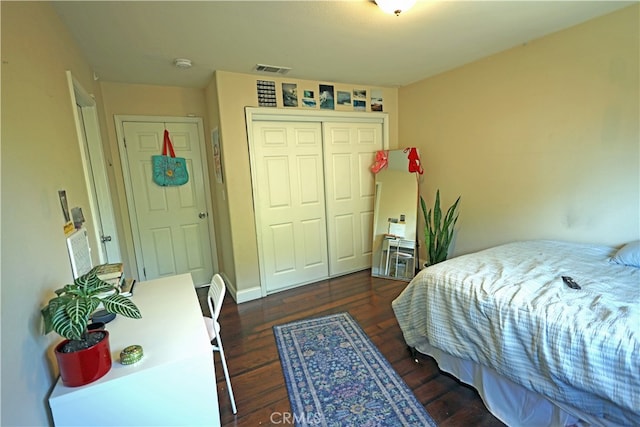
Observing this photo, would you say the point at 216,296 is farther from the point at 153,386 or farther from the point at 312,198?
the point at 312,198

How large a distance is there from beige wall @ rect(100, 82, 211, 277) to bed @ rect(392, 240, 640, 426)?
2782mm

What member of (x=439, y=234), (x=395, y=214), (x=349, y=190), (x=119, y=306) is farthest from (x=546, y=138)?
(x=119, y=306)

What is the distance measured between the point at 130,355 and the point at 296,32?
206cm

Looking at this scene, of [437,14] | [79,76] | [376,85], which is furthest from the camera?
[376,85]

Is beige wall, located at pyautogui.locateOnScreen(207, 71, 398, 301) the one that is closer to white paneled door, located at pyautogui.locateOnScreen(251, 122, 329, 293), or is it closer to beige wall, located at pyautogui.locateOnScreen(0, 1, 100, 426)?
white paneled door, located at pyautogui.locateOnScreen(251, 122, 329, 293)

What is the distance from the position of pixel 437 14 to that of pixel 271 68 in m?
1.47

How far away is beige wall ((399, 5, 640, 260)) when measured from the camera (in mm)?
1982

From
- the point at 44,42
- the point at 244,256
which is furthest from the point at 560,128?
the point at 44,42

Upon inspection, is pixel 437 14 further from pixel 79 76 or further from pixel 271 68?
pixel 79 76

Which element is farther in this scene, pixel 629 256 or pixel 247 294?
pixel 247 294

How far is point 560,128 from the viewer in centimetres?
228

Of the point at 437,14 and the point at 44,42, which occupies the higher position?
A: the point at 437,14

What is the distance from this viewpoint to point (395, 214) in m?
3.49

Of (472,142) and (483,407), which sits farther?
(472,142)
